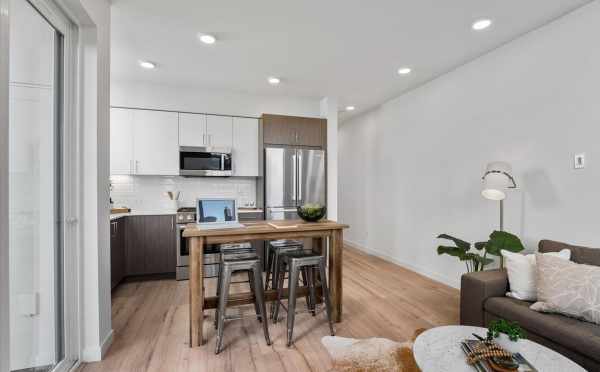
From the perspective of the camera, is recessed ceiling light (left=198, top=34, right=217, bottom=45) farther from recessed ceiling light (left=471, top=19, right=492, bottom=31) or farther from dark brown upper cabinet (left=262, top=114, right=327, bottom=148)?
recessed ceiling light (left=471, top=19, right=492, bottom=31)

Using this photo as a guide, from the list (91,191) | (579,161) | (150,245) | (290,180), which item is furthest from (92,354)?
(579,161)

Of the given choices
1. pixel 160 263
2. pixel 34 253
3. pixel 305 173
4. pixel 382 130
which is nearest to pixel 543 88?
pixel 382 130

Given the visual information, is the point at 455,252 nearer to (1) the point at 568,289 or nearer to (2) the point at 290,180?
(1) the point at 568,289

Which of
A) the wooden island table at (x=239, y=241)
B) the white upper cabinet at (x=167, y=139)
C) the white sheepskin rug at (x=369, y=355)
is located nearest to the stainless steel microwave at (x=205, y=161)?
the white upper cabinet at (x=167, y=139)

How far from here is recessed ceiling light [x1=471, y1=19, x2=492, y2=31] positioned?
2492 millimetres

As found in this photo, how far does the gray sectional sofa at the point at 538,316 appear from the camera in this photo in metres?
1.57

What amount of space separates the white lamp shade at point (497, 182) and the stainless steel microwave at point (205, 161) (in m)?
3.21

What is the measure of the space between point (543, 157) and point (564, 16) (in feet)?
3.92

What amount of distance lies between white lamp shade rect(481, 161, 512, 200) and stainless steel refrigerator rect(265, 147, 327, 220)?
7.59ft

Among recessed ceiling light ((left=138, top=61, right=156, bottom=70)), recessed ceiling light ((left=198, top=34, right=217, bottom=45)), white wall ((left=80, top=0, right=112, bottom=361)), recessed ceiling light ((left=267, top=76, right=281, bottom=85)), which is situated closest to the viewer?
white wall ((left=80, top=0, right=112, bottom=361))

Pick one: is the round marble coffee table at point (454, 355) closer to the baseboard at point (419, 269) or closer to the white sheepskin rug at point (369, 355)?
the white sheepskin rug at point (369, 355)

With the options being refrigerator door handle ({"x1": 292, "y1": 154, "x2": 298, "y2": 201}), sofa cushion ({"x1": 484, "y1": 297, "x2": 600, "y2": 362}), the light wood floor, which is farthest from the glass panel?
sofa cushion ({"x1": 484, "y1": 297, "x2": 600, "y2": 362})

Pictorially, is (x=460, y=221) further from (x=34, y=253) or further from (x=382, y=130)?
(x=34, y=253)

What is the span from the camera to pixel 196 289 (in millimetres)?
2180
